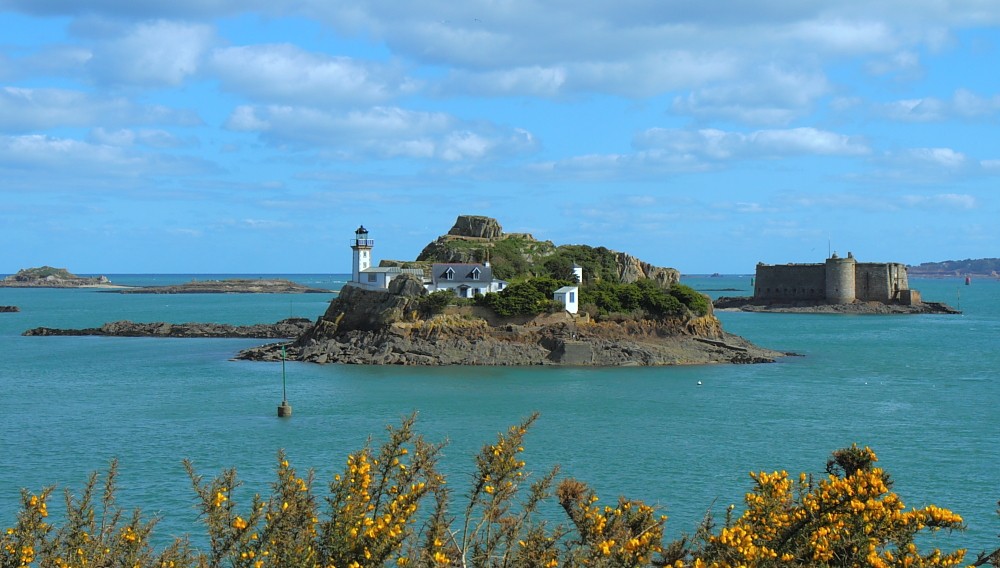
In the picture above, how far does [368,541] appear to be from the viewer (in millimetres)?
9414

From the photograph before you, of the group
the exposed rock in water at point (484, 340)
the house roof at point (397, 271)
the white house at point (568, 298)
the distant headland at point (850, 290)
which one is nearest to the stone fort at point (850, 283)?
the distant headland at point (850, 290)

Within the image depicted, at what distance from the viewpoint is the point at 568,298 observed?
6038 centimetres

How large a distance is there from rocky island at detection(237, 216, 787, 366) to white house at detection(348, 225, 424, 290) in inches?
3.8

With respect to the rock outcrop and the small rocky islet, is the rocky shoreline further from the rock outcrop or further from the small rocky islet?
the small rocky islet

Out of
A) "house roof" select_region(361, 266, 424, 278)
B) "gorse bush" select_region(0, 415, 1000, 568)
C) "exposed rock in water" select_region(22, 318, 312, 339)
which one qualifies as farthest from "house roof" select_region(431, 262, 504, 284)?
"gorse bush" select_region(0, 415, 1000, 568)

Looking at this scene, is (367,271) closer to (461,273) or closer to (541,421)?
(461,273)

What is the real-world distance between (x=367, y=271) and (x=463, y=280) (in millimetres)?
7125

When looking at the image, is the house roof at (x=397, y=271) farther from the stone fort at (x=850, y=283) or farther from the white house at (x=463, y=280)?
the stone fort at (x=850, y=283)

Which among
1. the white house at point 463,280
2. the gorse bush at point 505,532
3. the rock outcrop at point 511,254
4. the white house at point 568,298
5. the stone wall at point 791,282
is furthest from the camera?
the stone wall at point 791,282

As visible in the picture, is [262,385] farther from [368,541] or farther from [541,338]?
[368,541]

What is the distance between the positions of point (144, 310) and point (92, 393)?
3204 inches

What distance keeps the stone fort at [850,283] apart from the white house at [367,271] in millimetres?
62943

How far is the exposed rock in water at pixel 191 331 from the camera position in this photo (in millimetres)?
76938

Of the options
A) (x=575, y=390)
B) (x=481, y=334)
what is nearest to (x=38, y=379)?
(x=481, y=334)
